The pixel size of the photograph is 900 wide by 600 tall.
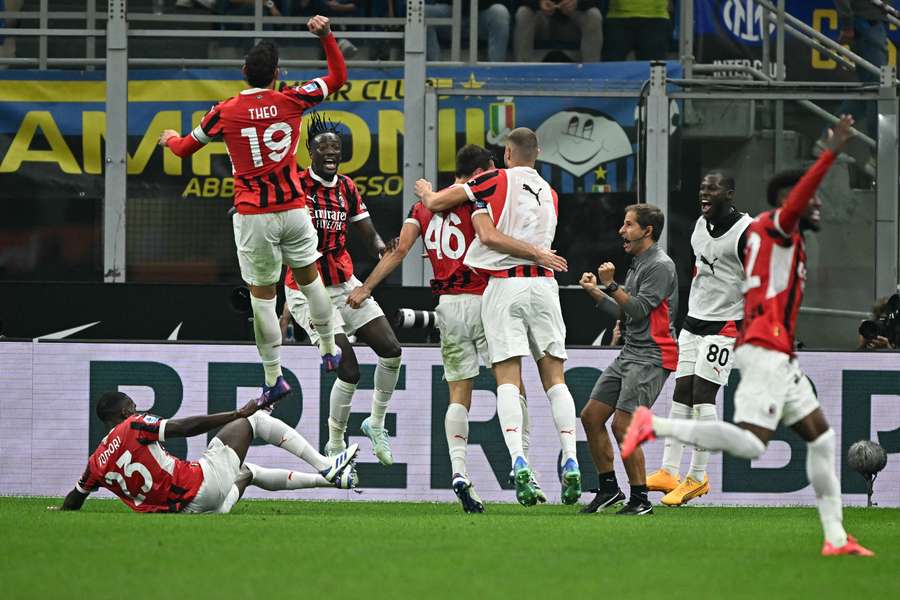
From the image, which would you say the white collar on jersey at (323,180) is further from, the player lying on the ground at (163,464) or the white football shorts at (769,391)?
the white football shorts at (769,391)

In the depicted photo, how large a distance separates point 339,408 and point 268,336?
165 cm

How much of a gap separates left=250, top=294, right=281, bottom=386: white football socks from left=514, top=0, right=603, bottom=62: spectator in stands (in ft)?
21.5

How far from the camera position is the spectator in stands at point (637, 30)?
53.9 ft

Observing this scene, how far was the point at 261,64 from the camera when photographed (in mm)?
10039

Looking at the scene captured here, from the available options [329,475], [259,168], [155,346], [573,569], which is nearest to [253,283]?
[259,168]

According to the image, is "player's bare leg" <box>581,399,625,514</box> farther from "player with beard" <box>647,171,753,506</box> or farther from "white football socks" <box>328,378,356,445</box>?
"white football socks" <box>328,378,356,445</box>

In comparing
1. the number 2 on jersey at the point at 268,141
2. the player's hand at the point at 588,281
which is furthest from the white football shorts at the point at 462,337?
the number 2 on jersey at the point at 268,141

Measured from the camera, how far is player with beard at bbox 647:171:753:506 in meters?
11.2

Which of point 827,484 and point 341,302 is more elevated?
point 341,302

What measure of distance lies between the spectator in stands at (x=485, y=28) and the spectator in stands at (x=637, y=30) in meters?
1.19

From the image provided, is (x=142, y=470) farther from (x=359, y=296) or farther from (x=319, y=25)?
(x=319, y=25)

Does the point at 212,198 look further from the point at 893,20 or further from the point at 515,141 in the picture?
the point at 893,20

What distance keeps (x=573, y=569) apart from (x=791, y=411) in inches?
56.5

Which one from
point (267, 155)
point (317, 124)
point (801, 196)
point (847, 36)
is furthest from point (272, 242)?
point (847, 36)
